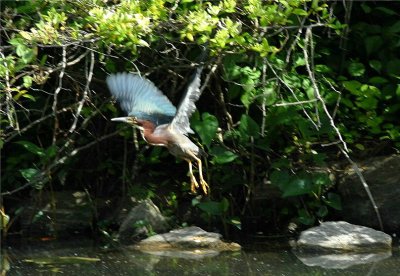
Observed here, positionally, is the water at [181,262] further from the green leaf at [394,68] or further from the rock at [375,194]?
the green leaf at [394,68]

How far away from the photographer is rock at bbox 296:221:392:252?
6305 mm

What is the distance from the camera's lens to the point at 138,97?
5.77 m

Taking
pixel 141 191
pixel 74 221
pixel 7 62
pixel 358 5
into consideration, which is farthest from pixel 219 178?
pixel 7 62

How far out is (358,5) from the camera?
727 centimetres

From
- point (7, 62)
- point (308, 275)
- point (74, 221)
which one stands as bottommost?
point (74, 221)

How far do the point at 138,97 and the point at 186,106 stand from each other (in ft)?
1.28

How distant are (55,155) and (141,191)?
0.72m

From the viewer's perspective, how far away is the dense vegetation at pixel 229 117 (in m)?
6.32

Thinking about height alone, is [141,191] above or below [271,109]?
below

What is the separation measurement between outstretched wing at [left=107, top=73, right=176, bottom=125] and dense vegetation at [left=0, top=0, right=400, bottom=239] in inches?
14.8

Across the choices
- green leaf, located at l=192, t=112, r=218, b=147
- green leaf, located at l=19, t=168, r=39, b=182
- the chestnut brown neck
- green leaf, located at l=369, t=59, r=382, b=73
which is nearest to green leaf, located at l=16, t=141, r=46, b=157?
green leaf, located at l=19, t=168, r=39, b=182

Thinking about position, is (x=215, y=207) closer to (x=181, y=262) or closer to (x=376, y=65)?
(x=181, y=262)

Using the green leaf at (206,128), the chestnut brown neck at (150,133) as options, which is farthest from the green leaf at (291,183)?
the chestnut brown neck at (150,133)

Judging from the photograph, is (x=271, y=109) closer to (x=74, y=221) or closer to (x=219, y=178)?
(x=219, y=178)
